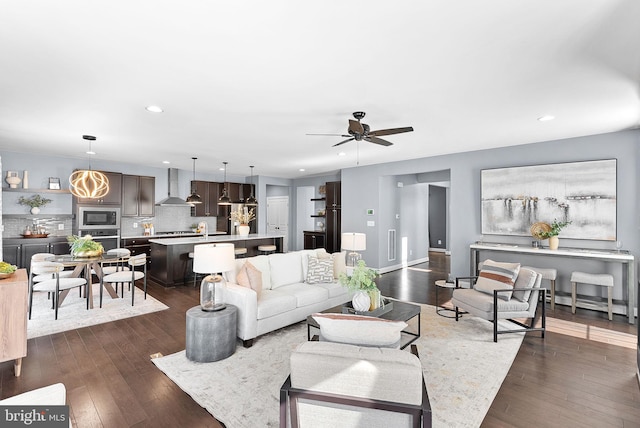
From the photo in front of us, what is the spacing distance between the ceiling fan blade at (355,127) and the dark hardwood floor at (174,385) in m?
2.77

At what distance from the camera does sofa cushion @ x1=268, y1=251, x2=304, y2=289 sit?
4.36 meters

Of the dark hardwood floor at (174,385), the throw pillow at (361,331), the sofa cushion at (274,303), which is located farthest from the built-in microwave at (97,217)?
the throw pillow at (361,331)

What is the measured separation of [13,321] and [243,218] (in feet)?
18.7

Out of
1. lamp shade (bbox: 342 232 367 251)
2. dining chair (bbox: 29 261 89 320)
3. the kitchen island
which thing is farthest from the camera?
the kitchen island

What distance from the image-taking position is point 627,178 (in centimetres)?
463

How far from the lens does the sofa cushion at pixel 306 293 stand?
4021mm

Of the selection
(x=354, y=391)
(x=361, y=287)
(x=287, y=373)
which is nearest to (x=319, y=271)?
(x=361, y=287)

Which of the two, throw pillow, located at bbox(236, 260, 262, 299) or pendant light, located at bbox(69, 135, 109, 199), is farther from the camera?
pendant light, located at bbox(69, 135, 109, 199)

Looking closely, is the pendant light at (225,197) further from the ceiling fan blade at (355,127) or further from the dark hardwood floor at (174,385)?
the ceiling fan blade at (355,127)

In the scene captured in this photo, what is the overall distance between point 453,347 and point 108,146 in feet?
21.1

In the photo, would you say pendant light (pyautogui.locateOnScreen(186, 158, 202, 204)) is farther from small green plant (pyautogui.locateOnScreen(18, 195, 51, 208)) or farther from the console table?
the console table

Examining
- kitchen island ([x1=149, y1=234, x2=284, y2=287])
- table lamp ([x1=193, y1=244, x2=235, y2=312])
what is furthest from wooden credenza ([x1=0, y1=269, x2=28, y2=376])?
kitchen island ([x1=149, y1=234, x2=284, y2=287])

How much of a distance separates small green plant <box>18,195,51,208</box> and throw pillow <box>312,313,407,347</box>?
7.81 m

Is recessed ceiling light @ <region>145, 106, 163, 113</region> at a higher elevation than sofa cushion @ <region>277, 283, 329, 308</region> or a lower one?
higher
